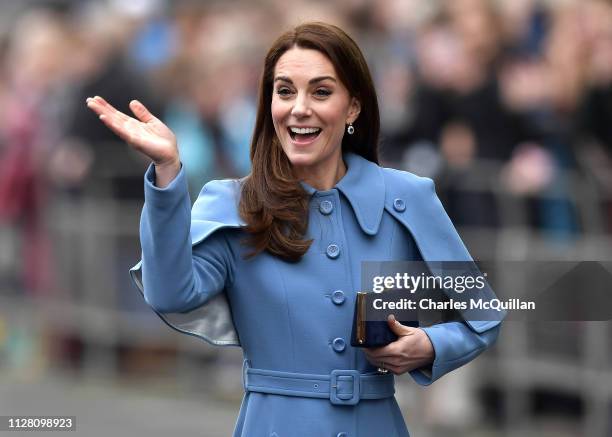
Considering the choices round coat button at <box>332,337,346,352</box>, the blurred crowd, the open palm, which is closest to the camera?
the open palm

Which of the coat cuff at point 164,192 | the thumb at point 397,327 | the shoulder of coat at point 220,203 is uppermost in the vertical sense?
the shoulder of coat at point 220,203

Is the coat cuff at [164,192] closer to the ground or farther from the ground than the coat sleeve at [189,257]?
farther from the ground

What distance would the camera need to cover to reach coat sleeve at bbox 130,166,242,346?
425 cm

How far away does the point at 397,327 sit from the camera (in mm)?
4457

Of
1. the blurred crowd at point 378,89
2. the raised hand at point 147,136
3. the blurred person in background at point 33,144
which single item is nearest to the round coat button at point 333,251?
the raised hand at point 147,136

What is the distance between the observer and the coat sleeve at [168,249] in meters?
4.24

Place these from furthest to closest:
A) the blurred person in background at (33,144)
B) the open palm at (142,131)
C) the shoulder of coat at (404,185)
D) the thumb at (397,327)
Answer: the blurred person in background at (33,144) → the shoulder of coat at (404,185) → the thumb at (397,327) → the open palm at (142,131)

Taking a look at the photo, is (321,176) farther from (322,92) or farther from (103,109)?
(103,109)

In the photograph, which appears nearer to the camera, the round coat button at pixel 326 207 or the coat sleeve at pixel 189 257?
the coat sleeve at pixel 189 257

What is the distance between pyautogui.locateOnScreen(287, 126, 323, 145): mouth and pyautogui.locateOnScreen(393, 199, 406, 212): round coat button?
0.31 m

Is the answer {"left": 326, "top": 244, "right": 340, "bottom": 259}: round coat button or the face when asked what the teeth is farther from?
{"left": 326, "top": 244, "right": 340, "bottom": 259}: round coat button

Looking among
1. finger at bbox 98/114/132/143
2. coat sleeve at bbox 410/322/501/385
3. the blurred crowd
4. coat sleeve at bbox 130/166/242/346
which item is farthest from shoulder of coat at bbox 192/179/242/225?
the blurred crowd

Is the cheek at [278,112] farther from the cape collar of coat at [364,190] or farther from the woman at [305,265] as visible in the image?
the cape collar of coat at [364,190]

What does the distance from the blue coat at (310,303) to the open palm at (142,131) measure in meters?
0.32
